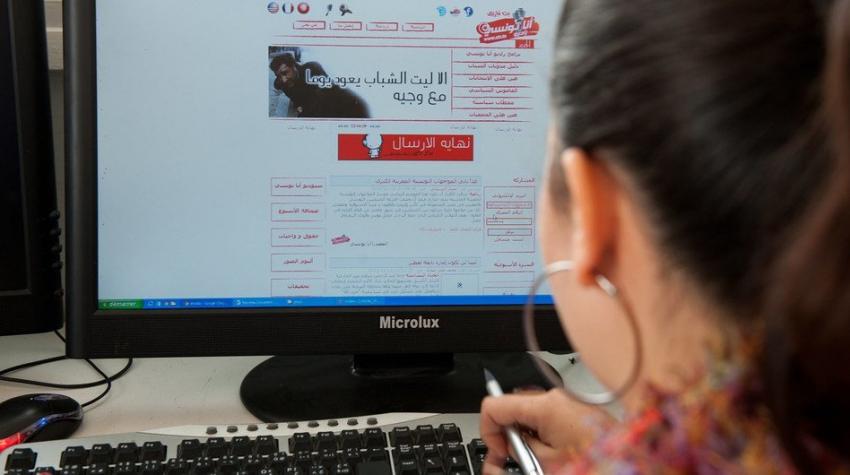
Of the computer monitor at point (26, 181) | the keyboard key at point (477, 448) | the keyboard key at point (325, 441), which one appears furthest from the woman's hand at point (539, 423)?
the computer monitor at point (26, 181)

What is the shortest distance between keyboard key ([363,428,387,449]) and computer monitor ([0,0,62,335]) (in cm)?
36

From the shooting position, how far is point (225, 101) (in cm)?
74

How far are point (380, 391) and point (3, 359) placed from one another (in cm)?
41

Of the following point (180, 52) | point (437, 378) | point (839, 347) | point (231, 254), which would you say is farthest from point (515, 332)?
point (839, 347)

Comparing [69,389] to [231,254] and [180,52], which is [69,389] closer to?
[231,254]

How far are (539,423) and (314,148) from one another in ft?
1.00

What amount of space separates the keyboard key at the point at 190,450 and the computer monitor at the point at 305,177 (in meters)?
0.14

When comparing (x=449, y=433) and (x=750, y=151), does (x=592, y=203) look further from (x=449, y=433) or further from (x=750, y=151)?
(x=449, y=433)

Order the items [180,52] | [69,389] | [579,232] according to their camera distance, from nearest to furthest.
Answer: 1. [579,232]
2. [180,52]
3. [69,389]

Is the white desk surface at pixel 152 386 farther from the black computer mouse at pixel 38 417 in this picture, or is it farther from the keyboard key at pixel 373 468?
the keyboard key at pixel 373 468

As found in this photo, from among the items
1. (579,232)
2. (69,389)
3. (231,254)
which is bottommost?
(69,389)

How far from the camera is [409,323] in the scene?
79 cm

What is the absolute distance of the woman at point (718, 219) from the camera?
1.01 ft

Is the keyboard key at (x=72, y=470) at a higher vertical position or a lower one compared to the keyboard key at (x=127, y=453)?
lower
